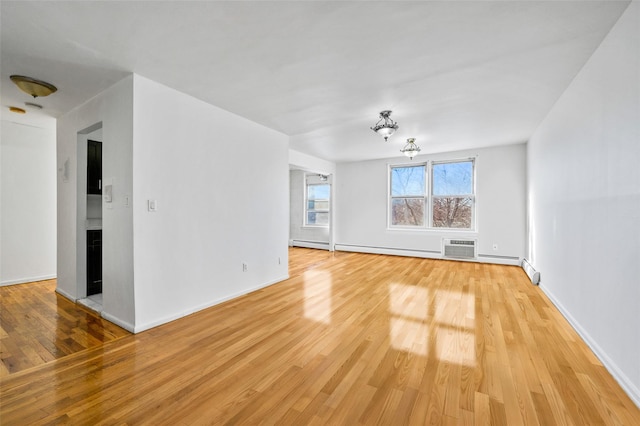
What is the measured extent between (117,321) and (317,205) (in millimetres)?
6274

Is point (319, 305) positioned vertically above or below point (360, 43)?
below

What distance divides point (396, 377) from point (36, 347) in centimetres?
303

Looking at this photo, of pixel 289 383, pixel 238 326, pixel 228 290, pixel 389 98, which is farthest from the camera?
pixel 228 290

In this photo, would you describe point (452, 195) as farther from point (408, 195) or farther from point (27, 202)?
point (27, 202)

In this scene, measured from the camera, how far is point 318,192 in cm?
853

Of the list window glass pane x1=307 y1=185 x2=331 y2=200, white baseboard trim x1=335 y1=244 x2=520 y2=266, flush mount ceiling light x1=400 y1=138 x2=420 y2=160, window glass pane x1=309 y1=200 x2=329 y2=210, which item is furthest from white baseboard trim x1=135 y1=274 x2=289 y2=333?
window glass pane x1=307 y1=185 x2=331 y2=200

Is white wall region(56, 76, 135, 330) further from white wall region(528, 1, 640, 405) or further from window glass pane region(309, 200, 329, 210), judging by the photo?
window glass pane region(309, 200, 329, 210)

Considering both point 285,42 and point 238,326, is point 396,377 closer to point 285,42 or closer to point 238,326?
point 238,326

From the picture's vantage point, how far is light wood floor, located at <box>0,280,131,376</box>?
220 cm

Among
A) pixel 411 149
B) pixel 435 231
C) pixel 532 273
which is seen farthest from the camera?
pixel 435 231

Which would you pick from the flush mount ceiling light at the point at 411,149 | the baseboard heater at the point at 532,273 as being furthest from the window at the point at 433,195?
the flush mount ceiling light at the point at 411,149

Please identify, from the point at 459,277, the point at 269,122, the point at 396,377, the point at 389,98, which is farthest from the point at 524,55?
the point at 459,277

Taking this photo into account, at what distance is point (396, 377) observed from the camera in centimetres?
192

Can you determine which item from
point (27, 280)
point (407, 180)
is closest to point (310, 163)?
point (407, 180)
